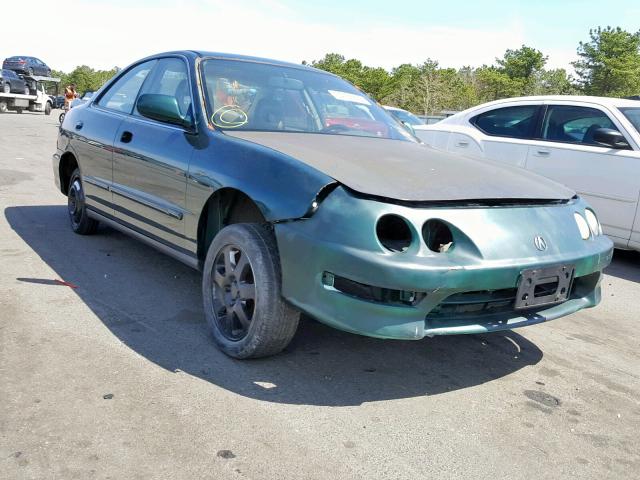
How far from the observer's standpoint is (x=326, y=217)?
8.62ft

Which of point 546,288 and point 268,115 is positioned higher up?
point 268,115

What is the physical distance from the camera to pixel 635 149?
5.70 meters

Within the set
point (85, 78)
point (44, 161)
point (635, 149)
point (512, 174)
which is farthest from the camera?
point (85, 78)

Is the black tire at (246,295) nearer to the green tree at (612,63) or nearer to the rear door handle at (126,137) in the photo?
the rear door handle at (126,137)

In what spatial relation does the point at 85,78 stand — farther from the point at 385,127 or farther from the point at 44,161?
the point at 385,127

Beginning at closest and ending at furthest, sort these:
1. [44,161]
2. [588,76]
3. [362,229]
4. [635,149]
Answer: [362,229], [635,149], [44,161], [588,76]

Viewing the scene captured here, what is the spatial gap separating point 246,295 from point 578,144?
4403 millimetres

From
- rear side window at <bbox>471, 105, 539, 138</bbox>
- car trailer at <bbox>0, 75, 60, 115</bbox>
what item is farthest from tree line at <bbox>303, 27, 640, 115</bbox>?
rear side window at <bbox>471, 105, 539, 138</bbox>

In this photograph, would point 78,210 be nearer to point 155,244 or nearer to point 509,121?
point 155,244

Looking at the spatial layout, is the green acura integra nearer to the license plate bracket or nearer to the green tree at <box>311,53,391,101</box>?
the license plate bracket

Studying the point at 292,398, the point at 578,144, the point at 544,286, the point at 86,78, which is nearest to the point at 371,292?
the point at 292,398

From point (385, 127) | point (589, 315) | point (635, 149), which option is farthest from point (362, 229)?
point (635, 149)

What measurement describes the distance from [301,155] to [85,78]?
11614 centimetres

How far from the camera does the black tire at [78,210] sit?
5312 millimetres
